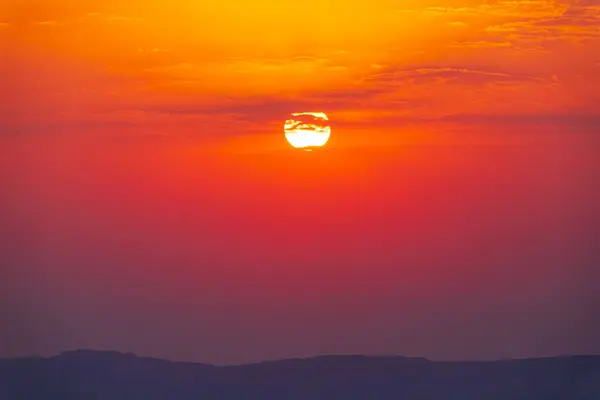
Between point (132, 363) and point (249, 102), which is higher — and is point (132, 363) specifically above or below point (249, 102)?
below

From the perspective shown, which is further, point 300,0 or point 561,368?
point 561,368

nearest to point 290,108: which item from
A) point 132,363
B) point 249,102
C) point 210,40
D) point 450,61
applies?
point 249,102

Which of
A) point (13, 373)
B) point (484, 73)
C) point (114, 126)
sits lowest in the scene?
point (13, 373)

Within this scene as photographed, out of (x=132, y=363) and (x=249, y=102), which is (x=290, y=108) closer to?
(x=249, y=102)

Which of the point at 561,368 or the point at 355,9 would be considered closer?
the point at 355,9

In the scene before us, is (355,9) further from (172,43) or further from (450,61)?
(172,43)

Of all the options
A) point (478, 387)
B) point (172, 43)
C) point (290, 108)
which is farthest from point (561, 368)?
point (172, 43)
